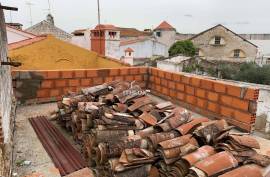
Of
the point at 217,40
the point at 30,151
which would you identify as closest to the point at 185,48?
the point at 217,40

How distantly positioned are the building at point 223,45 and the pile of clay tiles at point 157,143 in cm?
3022

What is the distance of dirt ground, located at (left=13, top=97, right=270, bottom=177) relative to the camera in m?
3.47

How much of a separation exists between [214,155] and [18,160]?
8.97ft

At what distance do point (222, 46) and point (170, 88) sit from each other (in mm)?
28443

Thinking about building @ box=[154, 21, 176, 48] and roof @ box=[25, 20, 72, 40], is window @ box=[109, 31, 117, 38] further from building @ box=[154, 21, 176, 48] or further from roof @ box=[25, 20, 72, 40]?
building @ box=[154, 21, 176, 48]

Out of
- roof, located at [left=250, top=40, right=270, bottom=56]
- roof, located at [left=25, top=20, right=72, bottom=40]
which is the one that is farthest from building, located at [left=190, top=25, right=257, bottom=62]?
roof, located at [left=25, top=20, right=72, bottom=40]

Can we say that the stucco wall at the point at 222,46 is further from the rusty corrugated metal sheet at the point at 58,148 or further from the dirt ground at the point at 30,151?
the rusty corrugated metal sheet at the point at 58,148

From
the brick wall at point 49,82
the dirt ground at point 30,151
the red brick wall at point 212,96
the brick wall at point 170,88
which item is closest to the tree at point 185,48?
the brick wall at point 170,88

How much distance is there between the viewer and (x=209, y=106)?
571cm

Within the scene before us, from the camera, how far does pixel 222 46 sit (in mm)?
32875

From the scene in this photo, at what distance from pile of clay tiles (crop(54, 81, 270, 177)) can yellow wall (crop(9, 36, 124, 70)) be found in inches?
269

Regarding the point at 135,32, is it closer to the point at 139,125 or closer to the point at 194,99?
the point at 194,99

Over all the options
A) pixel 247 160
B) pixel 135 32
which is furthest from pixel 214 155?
pixel 135 32

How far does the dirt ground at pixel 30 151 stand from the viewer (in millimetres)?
3467
